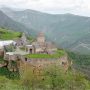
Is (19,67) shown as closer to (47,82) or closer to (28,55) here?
(28,55)

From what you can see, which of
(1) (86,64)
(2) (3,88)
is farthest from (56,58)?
(1) (86,64)

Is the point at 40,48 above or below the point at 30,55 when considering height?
above

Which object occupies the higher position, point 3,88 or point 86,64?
→ point 3,88

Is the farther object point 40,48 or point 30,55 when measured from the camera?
point 40,48

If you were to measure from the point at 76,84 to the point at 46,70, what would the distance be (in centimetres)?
612

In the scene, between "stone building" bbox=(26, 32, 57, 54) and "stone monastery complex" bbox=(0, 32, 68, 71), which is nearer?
"stone monastery complex" bbox=(0, 32, 68, 71)

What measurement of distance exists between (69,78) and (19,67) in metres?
12.3

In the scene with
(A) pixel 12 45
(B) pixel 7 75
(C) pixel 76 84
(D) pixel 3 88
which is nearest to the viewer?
(D) pixel 3 88

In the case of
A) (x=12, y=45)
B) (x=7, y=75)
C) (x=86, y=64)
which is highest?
(x=12, y=45)

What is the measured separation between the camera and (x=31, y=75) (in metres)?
62.3

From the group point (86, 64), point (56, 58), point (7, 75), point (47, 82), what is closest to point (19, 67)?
point (7, 75)

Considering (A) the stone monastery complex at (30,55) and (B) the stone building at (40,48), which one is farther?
(B) the stone building at (40,48)

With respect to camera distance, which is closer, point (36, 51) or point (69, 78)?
point (69, 78)

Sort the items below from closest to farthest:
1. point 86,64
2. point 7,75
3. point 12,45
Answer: point 7,75 → point 12,45 → point 86,64
